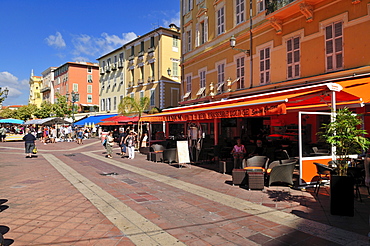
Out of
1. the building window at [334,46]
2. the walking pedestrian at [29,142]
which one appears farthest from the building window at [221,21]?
the walking pedestrian at [29,142]

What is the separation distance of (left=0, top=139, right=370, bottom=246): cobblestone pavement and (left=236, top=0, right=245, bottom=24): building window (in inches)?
439

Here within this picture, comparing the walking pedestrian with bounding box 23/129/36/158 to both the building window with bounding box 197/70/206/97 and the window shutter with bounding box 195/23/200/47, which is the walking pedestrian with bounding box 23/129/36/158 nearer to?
the building window with bounding box 197/70/206/97

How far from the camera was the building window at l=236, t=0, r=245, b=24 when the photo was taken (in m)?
15.5

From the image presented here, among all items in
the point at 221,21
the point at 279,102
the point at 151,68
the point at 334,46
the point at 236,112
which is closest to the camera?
the point at 279,102

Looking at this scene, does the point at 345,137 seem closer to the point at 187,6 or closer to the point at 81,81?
the point at 187,6

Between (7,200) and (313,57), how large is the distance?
11.9 m

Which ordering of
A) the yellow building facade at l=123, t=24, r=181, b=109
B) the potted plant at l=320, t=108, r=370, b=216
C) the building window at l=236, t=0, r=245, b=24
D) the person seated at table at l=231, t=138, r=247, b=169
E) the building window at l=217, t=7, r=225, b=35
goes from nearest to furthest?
the potted plant at l=320, t=108, r=370, b=216
the person seated at table at l=231, t=138, r=247, b=169
the building window at l=236, t=0, r=245, b=24
the building window at l=217, t=7, r=225, b=35
the yellow building facade at l=123, t=24, r=181, b=109

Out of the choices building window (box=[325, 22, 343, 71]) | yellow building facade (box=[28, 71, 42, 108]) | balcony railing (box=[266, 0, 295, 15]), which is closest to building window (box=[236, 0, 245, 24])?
balcony railing (box=[266, 0, 295, 15])

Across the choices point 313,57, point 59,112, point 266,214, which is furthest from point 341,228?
point 59,112

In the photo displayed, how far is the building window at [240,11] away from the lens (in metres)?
15.5

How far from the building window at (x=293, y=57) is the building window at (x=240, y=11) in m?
3.91

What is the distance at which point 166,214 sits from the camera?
4961 mm

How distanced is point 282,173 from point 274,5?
9121 millimetres

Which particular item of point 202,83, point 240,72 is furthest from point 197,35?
point 240,72
